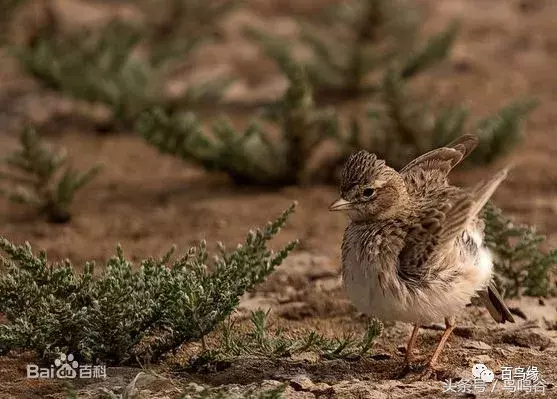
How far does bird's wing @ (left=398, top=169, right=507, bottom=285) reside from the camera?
510cm

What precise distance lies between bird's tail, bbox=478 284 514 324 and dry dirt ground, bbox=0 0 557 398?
12cm

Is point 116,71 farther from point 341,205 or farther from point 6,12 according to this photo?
point 341,205

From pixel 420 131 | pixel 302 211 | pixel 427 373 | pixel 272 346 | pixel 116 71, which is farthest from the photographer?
pixel 116 71

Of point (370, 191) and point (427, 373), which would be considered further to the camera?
point (370, 191)

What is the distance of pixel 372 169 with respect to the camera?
17.9 ft

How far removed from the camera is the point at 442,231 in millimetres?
5129

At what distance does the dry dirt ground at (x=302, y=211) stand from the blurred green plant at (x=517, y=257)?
0.09 m

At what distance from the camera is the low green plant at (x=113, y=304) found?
16.9ft

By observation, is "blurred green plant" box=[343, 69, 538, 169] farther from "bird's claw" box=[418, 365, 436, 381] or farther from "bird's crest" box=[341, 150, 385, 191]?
"bird's claw" box=[418, 365, 436, 381]

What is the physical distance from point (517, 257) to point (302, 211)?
6.54 ft

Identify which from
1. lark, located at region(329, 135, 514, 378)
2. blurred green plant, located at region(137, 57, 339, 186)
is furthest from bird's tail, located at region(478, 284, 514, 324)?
blurred green plant, located at region(137, 57, 339, 186)

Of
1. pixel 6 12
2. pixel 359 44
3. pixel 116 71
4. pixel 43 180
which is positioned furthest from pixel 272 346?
pixel 6 12

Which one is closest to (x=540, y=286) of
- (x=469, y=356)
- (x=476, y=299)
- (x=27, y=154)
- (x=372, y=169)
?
(x=476, y=299)

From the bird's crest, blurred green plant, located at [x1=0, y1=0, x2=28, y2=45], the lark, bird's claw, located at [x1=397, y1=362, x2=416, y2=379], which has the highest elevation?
blurred green plant, located at [x1=0, y1=0, x2=28, y2=45]
